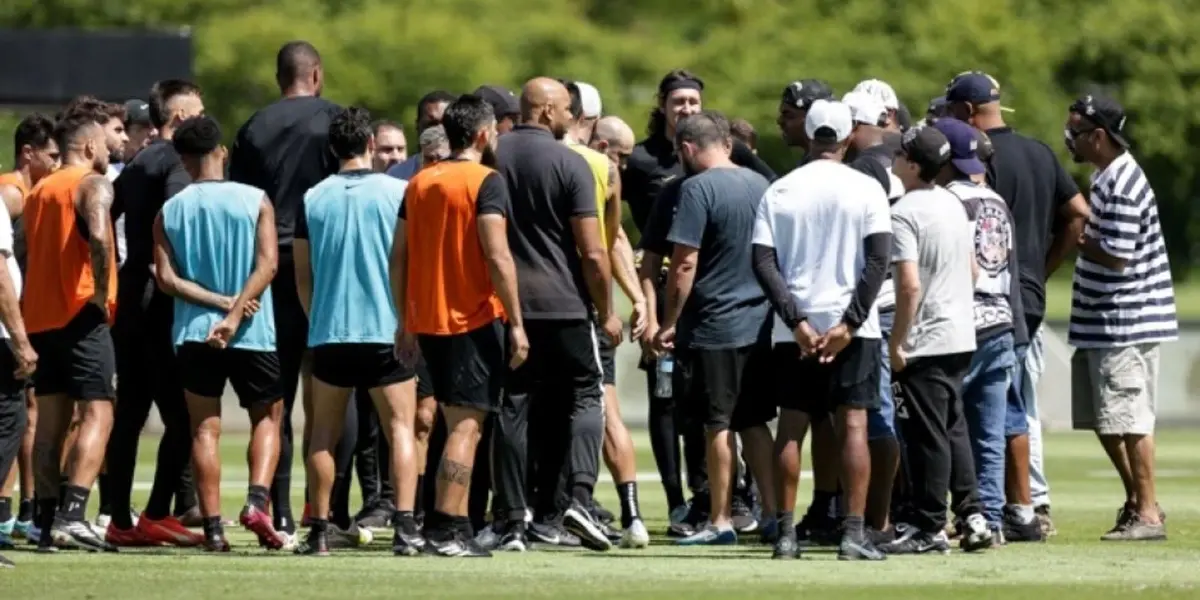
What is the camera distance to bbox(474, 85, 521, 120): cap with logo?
14211 mm

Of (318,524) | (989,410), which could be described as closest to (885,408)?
(989,410)

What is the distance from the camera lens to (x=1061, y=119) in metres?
58.1

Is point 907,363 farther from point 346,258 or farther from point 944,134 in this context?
point 346,258

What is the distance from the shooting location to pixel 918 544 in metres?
12.9

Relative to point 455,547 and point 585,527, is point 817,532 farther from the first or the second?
point 455,547

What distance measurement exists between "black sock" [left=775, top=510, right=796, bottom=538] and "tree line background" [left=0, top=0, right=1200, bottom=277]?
41214mm

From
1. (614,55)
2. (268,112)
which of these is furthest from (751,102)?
(268,112)

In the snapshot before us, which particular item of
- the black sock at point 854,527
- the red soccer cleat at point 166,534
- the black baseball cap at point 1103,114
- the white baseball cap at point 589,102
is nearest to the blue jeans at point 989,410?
the black sock at point 854,527

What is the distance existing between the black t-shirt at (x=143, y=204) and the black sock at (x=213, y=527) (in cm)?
131

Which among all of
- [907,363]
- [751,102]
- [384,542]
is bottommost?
[384,542]

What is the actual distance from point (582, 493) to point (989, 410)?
216 cm

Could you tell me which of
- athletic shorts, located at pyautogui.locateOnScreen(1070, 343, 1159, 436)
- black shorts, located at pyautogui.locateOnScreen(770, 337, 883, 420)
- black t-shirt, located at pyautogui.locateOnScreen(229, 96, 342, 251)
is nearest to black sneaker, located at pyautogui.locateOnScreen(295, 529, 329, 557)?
black t-shirt, located at pyautogui.locateOnScreen(229, 96, 342, 251)

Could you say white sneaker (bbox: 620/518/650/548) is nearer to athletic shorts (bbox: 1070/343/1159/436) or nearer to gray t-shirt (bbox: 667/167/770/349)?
gray t-shirt (bbox: 667/167/770/349)

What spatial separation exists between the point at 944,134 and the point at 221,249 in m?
3.61
